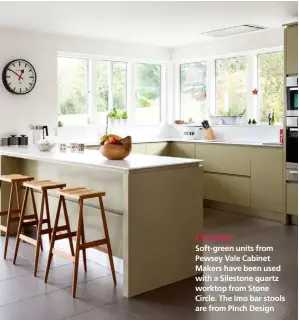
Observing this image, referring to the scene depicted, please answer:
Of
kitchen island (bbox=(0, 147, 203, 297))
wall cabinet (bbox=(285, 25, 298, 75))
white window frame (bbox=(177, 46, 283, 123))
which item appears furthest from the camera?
white window frame (bbox=(177, 46, 283, 123))

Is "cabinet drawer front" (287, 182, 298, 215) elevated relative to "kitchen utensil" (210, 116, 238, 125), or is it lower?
lower

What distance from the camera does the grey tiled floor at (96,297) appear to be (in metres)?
3.12

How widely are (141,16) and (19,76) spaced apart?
188cm

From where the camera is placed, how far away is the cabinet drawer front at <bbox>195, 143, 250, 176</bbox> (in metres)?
6.07

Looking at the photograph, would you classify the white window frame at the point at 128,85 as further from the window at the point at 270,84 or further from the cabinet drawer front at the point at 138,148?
the window at the point at 270,84

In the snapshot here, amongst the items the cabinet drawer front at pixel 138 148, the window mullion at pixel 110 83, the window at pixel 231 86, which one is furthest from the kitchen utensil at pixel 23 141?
the window at pixel 231 86

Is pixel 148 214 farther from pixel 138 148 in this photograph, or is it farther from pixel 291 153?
pixel 138 148

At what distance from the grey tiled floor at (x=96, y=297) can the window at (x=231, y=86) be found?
115 inches

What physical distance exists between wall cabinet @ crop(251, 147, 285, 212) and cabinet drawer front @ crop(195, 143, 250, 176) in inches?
4.9

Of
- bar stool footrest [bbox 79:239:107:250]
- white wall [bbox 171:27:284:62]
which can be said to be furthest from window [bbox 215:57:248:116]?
bar stool footrest [bbox 79:239:107:250]

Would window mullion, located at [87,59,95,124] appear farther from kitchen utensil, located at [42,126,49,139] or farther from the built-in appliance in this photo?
the built-in appliance

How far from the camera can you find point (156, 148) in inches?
275

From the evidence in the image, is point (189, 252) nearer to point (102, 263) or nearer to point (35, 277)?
point (102, 263)


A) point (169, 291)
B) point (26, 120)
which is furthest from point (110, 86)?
point (169, 291)
